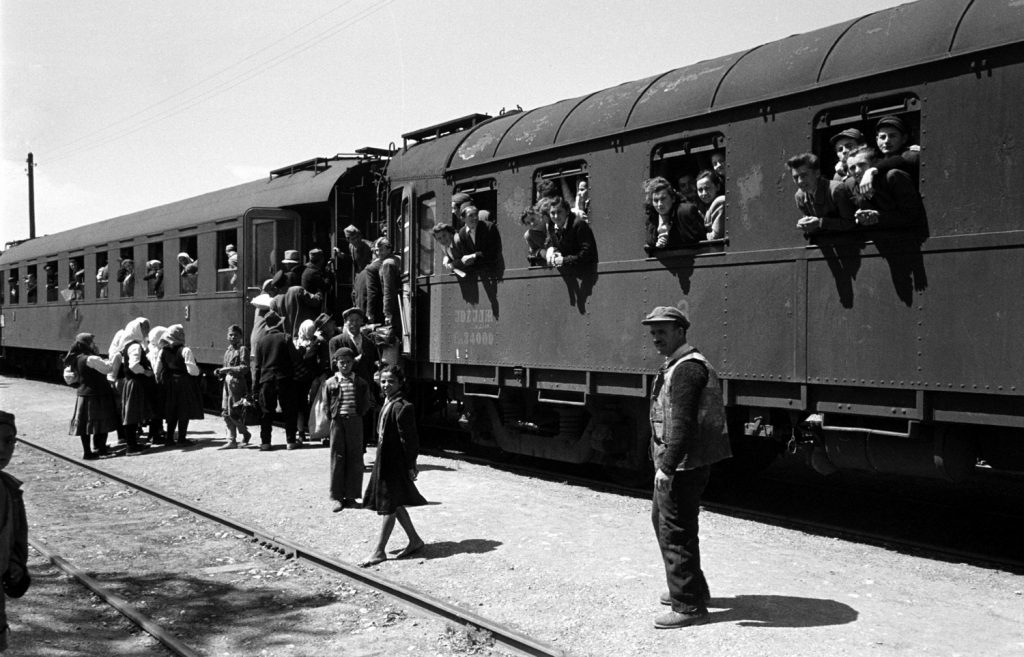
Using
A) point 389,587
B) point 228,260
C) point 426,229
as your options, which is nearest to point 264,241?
point 228,260

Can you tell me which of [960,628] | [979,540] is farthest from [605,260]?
[960,628]

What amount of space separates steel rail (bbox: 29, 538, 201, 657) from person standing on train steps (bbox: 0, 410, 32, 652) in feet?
4.82

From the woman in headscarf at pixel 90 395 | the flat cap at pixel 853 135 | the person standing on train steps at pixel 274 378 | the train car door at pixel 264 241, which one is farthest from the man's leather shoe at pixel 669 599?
the train car door at pixel 264 241

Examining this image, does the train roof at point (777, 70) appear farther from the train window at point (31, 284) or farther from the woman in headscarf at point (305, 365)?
the train window at point (31, 284)

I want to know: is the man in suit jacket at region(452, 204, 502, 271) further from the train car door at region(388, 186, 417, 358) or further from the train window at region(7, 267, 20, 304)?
the train window at region(7, 267, 20, 304)

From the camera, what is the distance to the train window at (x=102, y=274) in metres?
22.7

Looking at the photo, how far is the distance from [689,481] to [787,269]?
2.82 metres

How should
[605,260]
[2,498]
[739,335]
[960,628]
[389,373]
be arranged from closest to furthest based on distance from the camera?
[2,498], [960,628], [389,373], [739,335], [605,260]

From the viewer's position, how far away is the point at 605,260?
969 centimetres

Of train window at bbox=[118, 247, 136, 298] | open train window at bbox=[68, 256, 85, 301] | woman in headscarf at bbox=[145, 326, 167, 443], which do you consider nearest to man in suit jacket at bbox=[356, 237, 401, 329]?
woman in headscarf at bbox=[145, 326, 167, 443]

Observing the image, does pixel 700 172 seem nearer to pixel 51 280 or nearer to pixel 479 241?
pixel 479 241

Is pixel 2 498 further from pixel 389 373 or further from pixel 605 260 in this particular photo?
pixel 605 260

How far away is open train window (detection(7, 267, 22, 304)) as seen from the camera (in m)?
29.8

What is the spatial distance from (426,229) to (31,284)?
20.6 meters
